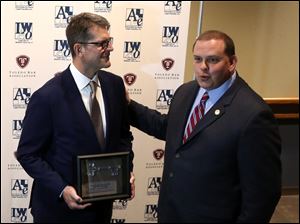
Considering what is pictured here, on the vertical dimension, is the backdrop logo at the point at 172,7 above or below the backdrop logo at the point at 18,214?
above

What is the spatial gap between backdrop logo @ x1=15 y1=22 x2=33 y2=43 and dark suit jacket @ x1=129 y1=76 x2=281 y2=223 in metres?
1.20

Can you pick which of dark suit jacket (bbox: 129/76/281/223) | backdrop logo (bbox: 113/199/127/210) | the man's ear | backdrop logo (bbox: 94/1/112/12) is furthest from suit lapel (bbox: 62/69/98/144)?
backdrop logo (bbox: 113/199/127/210)

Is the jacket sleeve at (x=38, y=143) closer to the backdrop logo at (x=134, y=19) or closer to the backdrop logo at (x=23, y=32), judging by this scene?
the backdrop logo at (x=23, y=32)

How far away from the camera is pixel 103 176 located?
211 cm

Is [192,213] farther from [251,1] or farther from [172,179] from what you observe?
[251,1]

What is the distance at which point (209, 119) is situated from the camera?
192 cm

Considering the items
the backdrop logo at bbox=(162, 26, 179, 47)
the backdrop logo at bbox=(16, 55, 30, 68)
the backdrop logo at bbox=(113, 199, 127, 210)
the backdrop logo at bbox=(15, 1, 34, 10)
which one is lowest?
the backdrop logo at bbox=(113, 199, 127, 210)

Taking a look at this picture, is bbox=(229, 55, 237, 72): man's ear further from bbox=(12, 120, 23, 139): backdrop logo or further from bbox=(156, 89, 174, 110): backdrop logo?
bbox=(12, 120, 23, 139): backdrop logo

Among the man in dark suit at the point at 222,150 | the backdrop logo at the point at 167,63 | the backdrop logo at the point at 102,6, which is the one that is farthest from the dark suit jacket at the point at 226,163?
the backdrop logo at the point at 102,6

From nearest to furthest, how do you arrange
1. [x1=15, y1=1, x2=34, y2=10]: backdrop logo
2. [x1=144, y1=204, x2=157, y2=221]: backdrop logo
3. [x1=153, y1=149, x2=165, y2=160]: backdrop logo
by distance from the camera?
[x1=15, y1=1, x2=34, y2=10]: backdrop logo < [x1=153, y1=149, x2=165, y2=160]: backdrop logo < [x1=144, y1=204, x2=157, y2=221]: backdrop logo

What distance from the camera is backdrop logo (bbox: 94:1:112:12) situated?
9.27ft

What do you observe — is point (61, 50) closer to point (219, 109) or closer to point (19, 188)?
point (19, 188)

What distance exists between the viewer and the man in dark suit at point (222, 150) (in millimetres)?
1805

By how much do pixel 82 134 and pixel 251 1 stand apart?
7.77ft
